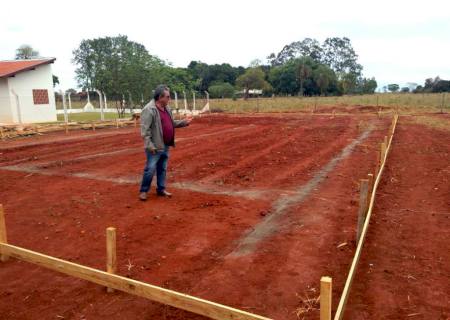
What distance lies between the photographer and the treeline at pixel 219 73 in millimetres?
26797

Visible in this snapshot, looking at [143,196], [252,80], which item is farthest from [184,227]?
[252,80]

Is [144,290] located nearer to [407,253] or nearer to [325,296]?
[325,296]

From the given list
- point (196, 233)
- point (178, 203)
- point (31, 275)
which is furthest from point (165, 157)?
point (31, 275)

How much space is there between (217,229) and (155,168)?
1881mm

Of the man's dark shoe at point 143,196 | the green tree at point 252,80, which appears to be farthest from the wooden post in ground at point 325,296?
the green tree at point 252,80

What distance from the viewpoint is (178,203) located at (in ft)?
21.8

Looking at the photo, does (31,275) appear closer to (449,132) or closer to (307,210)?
(307,210)

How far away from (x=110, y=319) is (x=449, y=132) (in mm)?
16750

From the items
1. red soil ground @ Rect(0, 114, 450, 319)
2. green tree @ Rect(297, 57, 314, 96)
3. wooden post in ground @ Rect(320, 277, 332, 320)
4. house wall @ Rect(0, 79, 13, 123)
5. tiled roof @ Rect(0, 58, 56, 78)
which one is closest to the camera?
wooden post in ground @ Rect(320, 277, 332, 320)

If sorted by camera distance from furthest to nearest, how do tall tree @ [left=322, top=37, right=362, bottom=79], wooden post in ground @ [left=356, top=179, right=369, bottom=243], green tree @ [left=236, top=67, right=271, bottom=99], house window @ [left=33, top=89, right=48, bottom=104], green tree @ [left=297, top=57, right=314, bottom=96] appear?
1. tall tree @ [left=322, top=37, right=362, bottom=79]
2. green tree @ [left=297, top=57, right=314, bottom=96]
3. green tree @ [left=236, top=67, right=271, bottom=99]
4. house window @ [left=33, top=89, right=48, bottom=104]
5. wooden post in ground @ [left=356, top=179, right=369, bottom=243]

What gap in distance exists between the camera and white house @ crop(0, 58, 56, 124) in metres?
23.2

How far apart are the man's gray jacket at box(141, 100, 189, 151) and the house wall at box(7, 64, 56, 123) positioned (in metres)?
19.8

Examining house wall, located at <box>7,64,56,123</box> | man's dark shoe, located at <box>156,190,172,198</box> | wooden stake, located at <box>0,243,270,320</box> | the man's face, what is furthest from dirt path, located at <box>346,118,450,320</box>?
house wall, located at <box>7,64,56,123</box>

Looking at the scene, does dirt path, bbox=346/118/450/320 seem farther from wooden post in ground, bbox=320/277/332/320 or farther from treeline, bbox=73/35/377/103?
treeline, bbox=73/35/377/103
